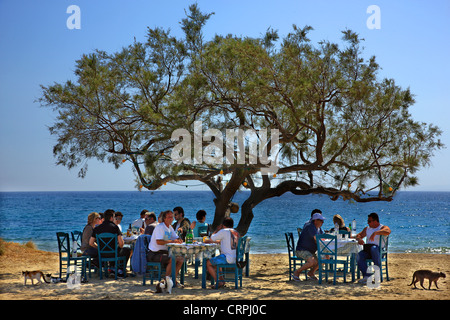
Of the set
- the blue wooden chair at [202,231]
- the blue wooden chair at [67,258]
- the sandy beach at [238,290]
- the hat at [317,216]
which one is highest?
the hat at [317,216]

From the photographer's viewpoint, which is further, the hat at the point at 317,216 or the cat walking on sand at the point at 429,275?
the hat at the point at 317,216

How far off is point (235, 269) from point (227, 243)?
17.1 inches

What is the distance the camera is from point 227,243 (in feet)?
25.5

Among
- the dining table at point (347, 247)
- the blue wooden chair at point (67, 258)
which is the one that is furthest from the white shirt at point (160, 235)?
the dining table at point (347, 247)

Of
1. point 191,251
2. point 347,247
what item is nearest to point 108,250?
point 191,251

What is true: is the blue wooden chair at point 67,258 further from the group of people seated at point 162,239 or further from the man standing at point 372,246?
the man standing at point 372,246

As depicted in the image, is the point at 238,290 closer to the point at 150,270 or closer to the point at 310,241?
the point at 150,270

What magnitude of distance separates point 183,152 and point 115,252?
88.6 inches

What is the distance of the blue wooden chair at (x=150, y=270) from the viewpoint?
798cm

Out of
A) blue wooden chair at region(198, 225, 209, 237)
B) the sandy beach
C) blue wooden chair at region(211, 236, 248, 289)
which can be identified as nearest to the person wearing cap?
the sandy beach

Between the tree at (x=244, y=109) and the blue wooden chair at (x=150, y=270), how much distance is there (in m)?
1.68

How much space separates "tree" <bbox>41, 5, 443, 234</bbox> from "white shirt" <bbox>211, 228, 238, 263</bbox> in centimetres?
215
